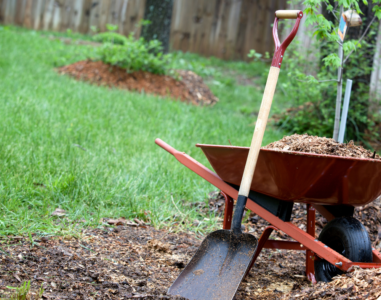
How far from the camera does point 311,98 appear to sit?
4785 mm

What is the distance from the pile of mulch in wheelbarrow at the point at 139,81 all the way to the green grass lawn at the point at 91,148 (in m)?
0.38

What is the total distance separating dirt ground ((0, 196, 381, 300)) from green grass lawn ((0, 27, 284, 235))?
0.48 ft

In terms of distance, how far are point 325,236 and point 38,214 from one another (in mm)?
1584

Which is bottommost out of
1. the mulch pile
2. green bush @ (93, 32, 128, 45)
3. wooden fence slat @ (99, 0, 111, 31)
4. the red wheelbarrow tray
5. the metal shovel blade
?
the metal shovel blade

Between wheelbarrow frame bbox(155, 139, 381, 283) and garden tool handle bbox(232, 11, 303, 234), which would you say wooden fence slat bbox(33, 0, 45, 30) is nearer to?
wheelbarrow frame bbox(155, 139, 381, 283)

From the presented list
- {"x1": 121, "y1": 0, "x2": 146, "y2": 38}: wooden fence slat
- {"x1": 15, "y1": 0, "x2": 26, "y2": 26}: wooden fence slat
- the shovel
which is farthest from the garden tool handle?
{"x1": 15, "y1": 0, "x2": 26, "y2": 26}: wooden fence slat

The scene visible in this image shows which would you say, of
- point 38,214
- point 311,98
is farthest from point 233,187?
point 311,98

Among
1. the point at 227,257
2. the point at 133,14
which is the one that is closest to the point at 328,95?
A: the point at 227,257

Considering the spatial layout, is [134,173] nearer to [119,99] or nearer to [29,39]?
[119,99]

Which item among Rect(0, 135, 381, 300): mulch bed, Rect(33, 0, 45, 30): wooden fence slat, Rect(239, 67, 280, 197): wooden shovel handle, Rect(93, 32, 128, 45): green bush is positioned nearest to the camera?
Rect(0, 135, 381, 300): mulch bed

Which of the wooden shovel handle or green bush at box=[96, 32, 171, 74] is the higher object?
green bush at box=[96, 32, 171, 74]

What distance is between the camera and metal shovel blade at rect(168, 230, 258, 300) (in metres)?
1.51

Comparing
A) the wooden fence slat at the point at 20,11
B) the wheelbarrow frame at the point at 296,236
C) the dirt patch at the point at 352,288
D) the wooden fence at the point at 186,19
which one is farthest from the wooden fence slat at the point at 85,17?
the dirt patch at the point at 352,288

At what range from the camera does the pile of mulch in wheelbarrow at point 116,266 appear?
4.82 feet
